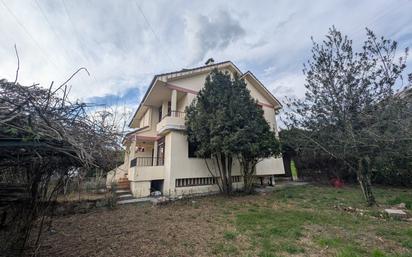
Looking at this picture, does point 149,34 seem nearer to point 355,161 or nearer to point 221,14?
point 221,14

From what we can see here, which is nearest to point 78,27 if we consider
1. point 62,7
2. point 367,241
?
point 62,7

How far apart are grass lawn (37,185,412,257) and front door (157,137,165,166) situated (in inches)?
182

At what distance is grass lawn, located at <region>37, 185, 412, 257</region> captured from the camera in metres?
4.04

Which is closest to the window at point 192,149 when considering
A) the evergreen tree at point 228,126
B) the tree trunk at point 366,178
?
the evergreen tree at point 228,126

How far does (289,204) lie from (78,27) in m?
11.4

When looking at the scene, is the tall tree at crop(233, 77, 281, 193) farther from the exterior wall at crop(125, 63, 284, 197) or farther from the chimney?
the chimney

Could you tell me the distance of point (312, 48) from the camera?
829 centimetres

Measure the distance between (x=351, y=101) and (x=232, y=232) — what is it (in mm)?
Answer: 6607

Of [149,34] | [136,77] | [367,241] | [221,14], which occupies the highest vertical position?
[221,14]

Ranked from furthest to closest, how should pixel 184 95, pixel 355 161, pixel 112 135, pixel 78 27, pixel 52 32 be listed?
pixel 184 95 < pixel 355 161 < pixel 78 27 < pixel 52 32 < pixel 112 135

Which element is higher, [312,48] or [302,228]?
[312,48]

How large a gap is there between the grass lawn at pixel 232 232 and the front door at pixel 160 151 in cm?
462

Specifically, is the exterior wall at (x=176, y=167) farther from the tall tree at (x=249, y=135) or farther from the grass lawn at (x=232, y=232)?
the grass lawn at (x=232, y=232)

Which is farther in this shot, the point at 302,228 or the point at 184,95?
the point at 184,95
